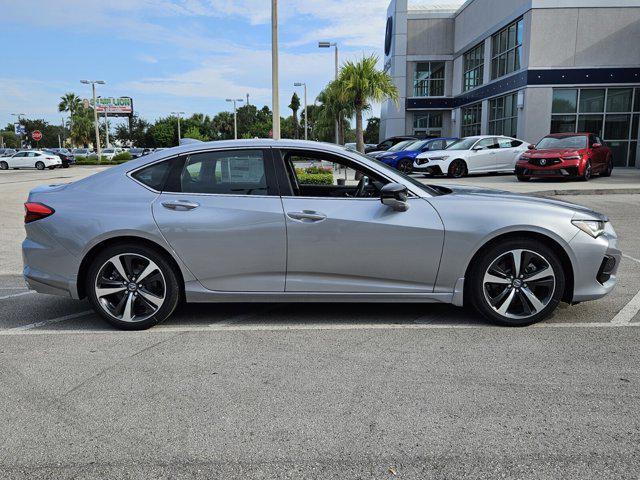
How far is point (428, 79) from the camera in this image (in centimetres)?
3988

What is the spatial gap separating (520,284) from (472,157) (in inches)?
680

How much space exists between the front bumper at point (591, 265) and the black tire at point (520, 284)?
0.46 feet

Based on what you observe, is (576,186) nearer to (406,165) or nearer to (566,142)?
(566,142)

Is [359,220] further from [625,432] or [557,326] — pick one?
[625,432]

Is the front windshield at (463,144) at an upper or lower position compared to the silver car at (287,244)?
upper

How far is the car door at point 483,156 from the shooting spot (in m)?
21.1

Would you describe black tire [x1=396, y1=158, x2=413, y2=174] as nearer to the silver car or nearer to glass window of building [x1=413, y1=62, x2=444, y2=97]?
the silver car

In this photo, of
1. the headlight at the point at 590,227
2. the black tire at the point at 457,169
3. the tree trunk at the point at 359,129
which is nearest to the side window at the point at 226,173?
the headlight at the point at 590,227

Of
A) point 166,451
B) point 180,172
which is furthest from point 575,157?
point 166,451

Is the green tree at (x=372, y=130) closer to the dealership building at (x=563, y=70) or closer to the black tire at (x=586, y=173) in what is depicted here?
the dealership building at (x=563, y=70)

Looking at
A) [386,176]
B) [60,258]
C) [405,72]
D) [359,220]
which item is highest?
[405,72]

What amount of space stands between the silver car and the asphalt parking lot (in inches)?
13.4

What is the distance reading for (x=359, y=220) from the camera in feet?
14.8

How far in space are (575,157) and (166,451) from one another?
56.5 feet
